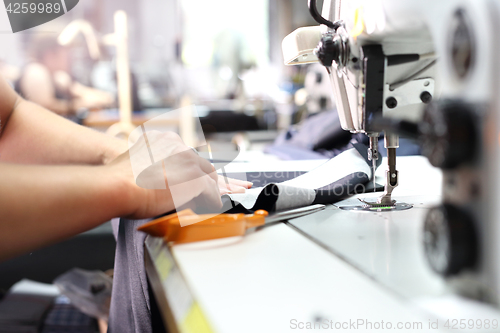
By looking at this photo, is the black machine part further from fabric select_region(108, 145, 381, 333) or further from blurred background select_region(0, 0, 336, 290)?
blurred background select_region(0, 0, 336, 290)

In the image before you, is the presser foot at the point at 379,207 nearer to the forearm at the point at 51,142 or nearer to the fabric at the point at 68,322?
the forearm at the point at 51,142

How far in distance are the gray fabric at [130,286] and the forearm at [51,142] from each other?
0.17 metres

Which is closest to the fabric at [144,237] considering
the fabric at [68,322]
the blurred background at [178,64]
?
the fabric at [68,322]

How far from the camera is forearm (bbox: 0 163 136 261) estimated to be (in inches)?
14.4

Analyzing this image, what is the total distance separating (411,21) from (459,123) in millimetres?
172

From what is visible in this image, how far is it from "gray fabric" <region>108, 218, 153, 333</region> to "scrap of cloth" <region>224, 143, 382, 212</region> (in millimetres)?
124

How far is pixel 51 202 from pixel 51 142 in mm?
341

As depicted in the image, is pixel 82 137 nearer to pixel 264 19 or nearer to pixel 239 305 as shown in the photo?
pixel 239 305

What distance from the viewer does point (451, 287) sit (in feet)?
0.81

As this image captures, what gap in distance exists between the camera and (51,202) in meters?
0.38

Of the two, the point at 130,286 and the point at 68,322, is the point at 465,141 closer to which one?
the point at 130,286

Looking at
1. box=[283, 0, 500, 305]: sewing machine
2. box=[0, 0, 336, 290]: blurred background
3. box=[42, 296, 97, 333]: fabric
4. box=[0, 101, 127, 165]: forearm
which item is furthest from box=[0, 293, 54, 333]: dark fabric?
box=[0, 0, 336, 290]: blurred background

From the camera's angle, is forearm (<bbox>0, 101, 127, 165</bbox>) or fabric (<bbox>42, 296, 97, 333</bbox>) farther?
fabric (<bbox>42, 296, 97, 333</bbox>)

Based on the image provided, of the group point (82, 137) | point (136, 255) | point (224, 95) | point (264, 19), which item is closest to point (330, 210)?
point (136, 255)
